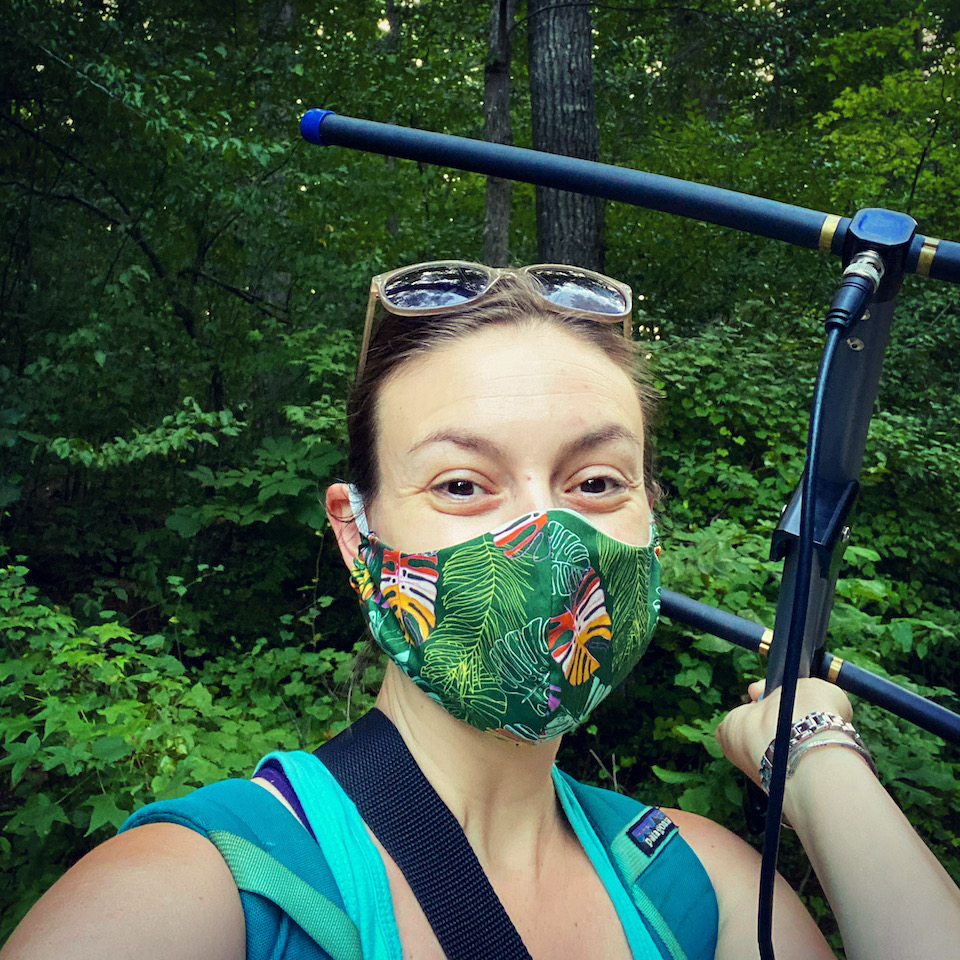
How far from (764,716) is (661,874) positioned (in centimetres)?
33

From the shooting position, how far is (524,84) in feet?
33.9

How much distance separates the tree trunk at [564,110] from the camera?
557 centimetres

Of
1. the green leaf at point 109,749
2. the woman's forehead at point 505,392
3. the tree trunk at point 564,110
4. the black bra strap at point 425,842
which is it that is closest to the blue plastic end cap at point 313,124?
the woman's forehead at point 505,392

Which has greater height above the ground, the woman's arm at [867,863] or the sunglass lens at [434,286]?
the sunglass lens at [434,286]

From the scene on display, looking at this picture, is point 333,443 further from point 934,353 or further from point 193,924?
point 934,353

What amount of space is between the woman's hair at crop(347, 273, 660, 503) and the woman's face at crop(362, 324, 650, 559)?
0.12 ft

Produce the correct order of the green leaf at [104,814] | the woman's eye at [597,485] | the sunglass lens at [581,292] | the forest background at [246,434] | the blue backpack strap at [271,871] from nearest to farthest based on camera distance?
the blue backpack strap at [271,871], the woman's eye at [597,485], the sunglass lens at [581,292], the green leaf at [104,814], the forest background at [246,434]

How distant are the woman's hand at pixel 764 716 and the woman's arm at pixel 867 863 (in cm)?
2

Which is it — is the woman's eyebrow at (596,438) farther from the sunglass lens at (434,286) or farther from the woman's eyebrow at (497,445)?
the sunglass lens at (434,286)

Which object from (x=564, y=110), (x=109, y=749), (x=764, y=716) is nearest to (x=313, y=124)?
(x=764, y=716)

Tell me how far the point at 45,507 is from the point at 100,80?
10.2 feet

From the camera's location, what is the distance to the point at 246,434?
609cm

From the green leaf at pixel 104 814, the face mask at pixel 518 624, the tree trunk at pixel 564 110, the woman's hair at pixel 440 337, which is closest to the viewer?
the face mask at pixel 518 624

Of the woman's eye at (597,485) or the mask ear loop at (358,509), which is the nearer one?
the woman's eye at (597,485)
